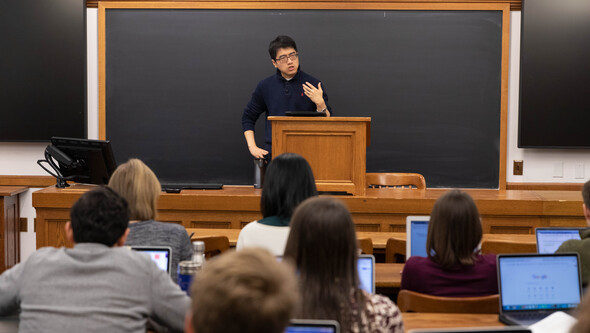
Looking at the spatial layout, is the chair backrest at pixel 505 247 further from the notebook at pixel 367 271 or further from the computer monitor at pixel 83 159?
the computer monitor at pixel 83 159

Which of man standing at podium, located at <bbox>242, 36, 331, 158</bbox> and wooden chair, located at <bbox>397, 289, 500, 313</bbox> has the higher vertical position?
man standing at podium, located at <bbox>242, 36, 331, 158</bbox>

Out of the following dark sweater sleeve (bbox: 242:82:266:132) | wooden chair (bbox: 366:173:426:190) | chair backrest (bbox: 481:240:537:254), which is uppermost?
dark sweater sleeve (bbox: 242:82:266:132)

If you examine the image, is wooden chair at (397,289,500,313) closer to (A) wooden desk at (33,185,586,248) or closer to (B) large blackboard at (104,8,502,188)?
(A) wooden desk at (33,185,586,248)

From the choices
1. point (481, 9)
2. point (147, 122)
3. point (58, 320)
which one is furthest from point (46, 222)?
point (481, 9)

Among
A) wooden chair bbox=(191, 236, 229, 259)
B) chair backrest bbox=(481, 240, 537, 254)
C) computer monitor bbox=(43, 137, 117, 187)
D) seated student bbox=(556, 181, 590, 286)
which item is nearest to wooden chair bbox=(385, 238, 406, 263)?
chair backrest bbox=(481, 240, 537, 254)

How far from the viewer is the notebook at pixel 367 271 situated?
232cm

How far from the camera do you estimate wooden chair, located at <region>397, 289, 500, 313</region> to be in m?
2.42

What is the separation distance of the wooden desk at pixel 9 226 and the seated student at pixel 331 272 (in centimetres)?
481

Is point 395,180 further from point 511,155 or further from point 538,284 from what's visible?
point 538,284

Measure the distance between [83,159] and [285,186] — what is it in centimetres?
258

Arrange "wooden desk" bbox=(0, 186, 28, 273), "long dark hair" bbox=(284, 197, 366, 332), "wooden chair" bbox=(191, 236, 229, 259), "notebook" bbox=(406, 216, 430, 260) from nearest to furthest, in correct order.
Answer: "long dark hair" bbox=(284, 197, 366, 332)
"notebook" bbox=(406, 216, 430, 260)
"wooden chair" bbox=(191, 236, 229, 259)
"wooden desk" bbox=(0, 186, 28, 273)

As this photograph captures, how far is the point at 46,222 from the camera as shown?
486 cm

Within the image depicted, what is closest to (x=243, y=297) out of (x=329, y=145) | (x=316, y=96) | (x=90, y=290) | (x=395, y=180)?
(x=90, y=290)

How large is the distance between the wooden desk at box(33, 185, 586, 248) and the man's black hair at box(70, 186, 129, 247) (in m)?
2.72
